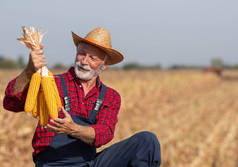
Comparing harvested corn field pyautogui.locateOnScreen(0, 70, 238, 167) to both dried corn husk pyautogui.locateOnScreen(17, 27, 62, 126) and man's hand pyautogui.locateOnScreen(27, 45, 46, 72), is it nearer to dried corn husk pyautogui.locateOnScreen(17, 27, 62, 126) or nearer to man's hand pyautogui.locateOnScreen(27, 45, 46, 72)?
dried corn husk pyautogui.locateOnScreen(17, 27, 62, 126)

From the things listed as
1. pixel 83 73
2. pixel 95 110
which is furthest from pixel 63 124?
pixel 83 73

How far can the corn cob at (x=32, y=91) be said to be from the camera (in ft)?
8.07

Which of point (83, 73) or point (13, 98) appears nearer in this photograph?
point (13, 98)

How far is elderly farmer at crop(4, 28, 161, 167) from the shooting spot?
2592 millimetres

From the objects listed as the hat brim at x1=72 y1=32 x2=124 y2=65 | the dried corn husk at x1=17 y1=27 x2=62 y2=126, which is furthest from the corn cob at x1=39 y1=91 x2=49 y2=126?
the hat brim at x1=72 y1=32 x2=124 y2=65

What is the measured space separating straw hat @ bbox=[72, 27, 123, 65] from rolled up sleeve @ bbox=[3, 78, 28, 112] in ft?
2.41

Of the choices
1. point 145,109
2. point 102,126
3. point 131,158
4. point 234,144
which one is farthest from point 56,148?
point 145,109

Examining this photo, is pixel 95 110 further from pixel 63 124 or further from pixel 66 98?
A: pixel 63 124

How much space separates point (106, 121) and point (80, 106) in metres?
→ 0.28

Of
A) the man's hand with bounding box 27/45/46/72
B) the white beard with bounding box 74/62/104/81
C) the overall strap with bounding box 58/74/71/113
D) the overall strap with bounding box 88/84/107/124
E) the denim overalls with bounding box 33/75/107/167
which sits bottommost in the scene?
the denim overalls with bounding box 33/75/107/167

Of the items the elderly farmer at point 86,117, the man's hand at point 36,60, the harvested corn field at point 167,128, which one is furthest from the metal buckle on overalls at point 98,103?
the harvested corn field at point 167,128

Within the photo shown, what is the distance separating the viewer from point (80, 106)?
9.11 feet

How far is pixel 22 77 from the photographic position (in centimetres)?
254

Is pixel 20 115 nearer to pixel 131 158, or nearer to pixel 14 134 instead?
pixel 14 134
